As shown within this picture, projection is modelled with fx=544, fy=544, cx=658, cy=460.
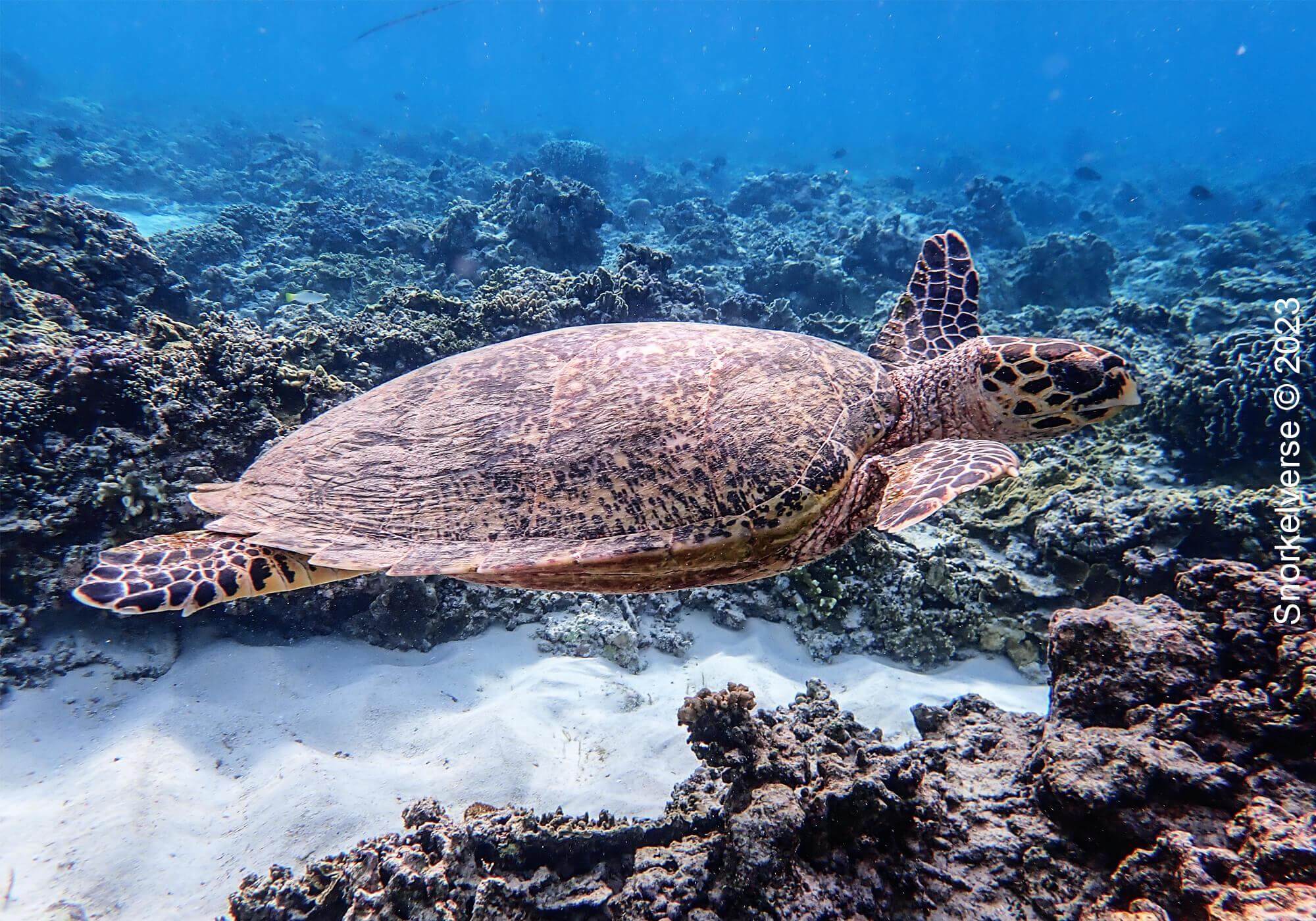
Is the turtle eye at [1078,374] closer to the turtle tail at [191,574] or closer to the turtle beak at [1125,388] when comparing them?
the turtle beak at [1125,388]

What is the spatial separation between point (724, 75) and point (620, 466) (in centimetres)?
11112

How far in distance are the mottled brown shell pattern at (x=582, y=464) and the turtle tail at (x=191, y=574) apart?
133 mm

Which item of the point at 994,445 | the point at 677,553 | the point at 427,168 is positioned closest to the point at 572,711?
the point at 677,553

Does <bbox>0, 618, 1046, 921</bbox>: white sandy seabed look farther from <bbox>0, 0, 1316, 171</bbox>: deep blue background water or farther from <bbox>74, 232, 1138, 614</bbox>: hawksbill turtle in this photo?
<bbox>0, 0, 1316, 171</bbox>: deep blue background water

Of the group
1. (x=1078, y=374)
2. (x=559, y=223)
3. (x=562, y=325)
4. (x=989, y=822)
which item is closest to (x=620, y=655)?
(x=989, y=822)

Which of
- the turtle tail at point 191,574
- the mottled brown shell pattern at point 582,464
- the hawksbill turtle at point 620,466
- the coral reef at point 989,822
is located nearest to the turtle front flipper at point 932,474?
the hawksbill turtle at point 620,466

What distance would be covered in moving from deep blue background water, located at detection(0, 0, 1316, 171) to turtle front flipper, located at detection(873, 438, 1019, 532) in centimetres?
3571

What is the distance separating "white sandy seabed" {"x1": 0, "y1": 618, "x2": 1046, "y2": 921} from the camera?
264 cm

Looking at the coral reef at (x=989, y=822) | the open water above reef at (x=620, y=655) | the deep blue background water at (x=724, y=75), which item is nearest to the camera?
the coral reef at (x=989, y=822)

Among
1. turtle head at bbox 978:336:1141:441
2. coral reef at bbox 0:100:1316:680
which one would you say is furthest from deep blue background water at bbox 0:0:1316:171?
turtle head at bbox 978:336:1141:441

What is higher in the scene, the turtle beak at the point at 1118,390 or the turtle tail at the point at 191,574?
the turtle beak at the point at 1118,390

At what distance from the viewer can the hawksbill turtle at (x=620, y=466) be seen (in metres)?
2.59

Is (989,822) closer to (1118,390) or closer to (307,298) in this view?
(1118,390)

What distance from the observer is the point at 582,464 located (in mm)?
2668
